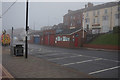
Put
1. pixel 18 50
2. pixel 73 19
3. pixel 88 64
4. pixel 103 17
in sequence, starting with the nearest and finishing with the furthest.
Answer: pixel 88 64 < pixel 18 50 < pixel 103 17 < pixel 73 19

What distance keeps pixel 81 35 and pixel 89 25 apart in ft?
89.6

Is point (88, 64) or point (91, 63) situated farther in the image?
point (91, 63)

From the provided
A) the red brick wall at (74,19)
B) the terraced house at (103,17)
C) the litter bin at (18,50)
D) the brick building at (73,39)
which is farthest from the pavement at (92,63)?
the red brick wall at (74,19)

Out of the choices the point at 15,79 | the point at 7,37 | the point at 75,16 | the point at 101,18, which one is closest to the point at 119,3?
the point at 101,18

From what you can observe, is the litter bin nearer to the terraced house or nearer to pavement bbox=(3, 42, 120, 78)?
pavement bbox=(3, 42, 120, 78)

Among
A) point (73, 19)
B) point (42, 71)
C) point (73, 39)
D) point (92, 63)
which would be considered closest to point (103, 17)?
point (73, 19)

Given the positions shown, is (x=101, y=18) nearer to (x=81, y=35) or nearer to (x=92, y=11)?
(x=92, y=11)

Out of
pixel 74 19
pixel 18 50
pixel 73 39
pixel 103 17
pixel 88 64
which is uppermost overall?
pixel 74 19

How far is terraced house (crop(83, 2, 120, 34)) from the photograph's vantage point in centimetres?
5262

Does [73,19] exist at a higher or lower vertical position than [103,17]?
higher

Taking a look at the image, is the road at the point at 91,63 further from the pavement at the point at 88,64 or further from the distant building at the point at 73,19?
the distant building at the point at 73,19

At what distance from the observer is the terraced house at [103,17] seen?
173 feet

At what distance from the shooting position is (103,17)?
5756cm

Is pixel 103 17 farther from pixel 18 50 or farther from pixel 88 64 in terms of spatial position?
pixel 88 64
